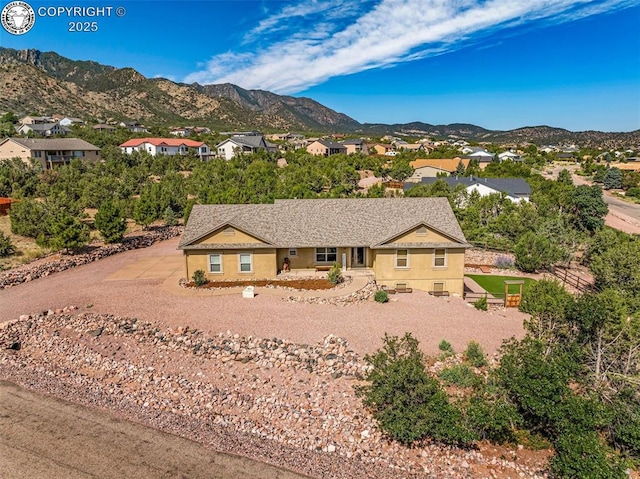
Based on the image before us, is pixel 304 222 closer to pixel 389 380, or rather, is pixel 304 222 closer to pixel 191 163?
pixel 389 380

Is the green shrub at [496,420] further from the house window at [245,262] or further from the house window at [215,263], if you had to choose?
the house window at [215,263]

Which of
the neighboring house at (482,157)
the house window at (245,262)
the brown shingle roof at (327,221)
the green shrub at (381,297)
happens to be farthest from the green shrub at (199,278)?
the neighboring house at (482,157)

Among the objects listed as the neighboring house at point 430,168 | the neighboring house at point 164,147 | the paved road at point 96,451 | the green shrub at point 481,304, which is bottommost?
the paved road at point 96,451

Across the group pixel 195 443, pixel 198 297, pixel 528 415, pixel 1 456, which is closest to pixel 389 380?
pixel 528 415

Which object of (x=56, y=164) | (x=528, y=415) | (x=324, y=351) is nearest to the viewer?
(x=528, y=415)

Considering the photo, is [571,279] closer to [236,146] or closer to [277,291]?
[277,291]
